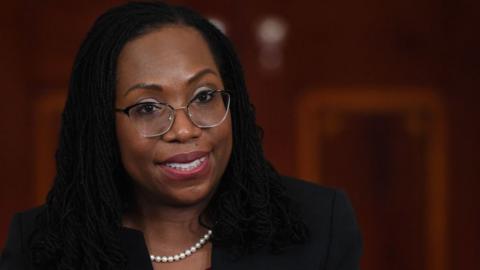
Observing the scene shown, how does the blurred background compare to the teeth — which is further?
the blurred background

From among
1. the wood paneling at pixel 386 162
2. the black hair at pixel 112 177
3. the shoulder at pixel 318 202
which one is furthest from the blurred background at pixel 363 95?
the black hair at pixel 112 177

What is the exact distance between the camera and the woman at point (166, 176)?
4.97 feet

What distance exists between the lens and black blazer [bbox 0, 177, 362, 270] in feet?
5.37

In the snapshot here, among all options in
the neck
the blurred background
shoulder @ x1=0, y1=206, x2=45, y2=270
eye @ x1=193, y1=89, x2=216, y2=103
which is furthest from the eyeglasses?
the blurred background

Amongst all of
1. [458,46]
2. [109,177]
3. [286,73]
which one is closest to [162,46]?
[109,177]

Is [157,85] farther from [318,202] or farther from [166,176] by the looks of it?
[318,202]

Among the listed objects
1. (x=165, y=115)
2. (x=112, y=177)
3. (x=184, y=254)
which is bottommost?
(x=184, y=254)

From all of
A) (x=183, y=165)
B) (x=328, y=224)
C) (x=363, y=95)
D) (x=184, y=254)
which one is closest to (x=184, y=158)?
(x=183, y=165)

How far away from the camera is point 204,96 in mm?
1545

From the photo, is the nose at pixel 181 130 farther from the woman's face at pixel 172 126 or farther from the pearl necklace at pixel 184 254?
the pearl necklace at pixel 184 254

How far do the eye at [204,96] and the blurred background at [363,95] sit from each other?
905mm

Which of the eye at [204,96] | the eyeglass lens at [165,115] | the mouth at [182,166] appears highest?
the eye at [204,96]

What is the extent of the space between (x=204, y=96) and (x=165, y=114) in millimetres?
79

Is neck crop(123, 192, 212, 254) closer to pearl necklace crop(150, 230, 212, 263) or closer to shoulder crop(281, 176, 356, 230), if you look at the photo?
pearl necklace crop(150, 230, 212, 263)
